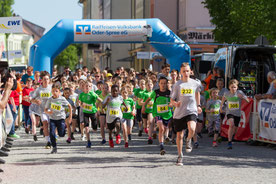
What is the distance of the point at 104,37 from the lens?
26.4 m

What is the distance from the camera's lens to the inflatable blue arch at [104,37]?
25.8 meters

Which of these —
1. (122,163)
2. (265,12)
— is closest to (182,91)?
(122,163)

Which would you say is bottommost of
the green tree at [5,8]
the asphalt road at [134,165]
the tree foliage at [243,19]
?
the asphalt road at [134,165]

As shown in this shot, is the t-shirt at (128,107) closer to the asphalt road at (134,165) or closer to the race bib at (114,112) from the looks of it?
the race bib at (114,112)

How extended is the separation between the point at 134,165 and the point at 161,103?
3.28 meters

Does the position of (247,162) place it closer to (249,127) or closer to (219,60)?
(249,127)

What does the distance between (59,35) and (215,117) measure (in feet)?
36.0

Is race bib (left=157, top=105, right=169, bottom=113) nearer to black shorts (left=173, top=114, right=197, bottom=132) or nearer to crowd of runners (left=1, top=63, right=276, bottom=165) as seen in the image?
crowd of runners (left=1, top=63, right=276, bottom=165)

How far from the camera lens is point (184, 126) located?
11711mm

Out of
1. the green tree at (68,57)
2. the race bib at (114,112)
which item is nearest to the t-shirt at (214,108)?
the race bib at (114,112)

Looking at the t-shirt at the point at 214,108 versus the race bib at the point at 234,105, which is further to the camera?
the t-shirt at the point at 214,108

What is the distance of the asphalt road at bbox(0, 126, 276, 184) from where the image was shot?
32.1 feet

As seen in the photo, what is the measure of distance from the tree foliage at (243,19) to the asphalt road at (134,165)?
1258cm

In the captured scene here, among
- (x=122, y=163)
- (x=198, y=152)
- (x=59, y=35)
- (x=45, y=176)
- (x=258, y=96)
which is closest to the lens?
(x=45, y=176)
